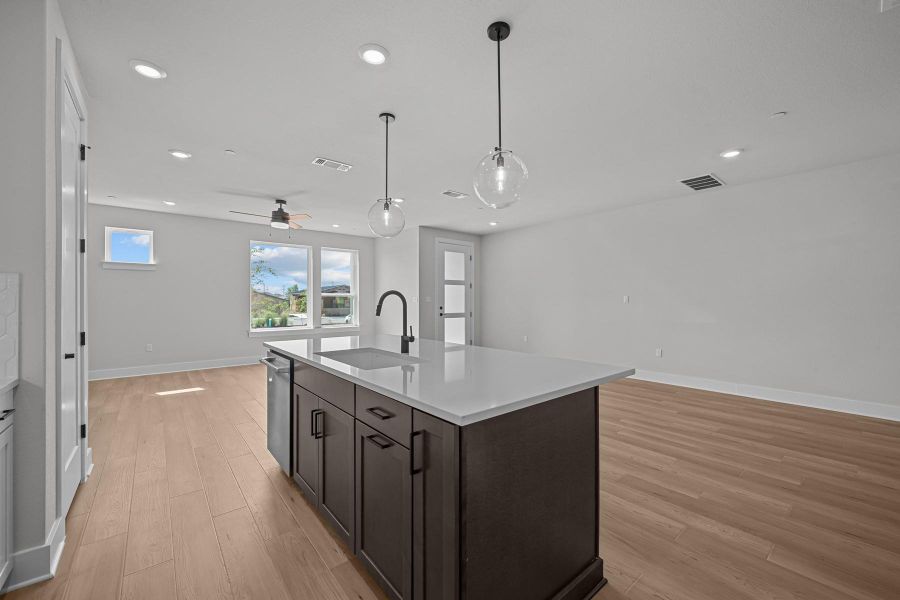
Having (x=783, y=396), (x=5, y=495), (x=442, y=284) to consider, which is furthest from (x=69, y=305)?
(x=783, y=396)

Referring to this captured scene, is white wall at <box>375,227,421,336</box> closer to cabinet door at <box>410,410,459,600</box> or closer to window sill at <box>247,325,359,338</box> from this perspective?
window sill at <box>247,325,359,338</box>

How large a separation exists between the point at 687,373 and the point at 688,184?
2.50 meters

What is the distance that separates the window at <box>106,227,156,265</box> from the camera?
222 inches

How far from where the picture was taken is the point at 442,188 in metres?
4.73

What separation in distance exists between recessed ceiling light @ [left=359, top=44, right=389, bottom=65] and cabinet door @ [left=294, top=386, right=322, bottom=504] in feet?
6.38

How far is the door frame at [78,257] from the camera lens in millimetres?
1739

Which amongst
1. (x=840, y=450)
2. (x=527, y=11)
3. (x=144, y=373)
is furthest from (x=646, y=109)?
(x=144, y=373)

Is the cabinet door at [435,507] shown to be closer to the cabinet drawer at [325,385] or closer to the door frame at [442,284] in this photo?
the cabinet drawer at [325,385]

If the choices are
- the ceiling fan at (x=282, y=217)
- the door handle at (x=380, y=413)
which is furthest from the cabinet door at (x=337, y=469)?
the ceiling fan at (x=282, y=217)

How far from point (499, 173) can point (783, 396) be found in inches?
185

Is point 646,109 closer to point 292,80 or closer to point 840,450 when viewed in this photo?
point 292,80

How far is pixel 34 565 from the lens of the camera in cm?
158

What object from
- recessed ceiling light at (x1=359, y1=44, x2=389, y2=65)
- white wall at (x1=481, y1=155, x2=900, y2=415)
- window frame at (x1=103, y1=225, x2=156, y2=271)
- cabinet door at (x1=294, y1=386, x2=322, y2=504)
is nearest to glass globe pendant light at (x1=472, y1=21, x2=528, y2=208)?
recessed ceiling light at (x1=359, y1=44, x2=389, y2=65)

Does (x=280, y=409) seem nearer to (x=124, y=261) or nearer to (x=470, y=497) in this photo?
(x=470, y=497)
